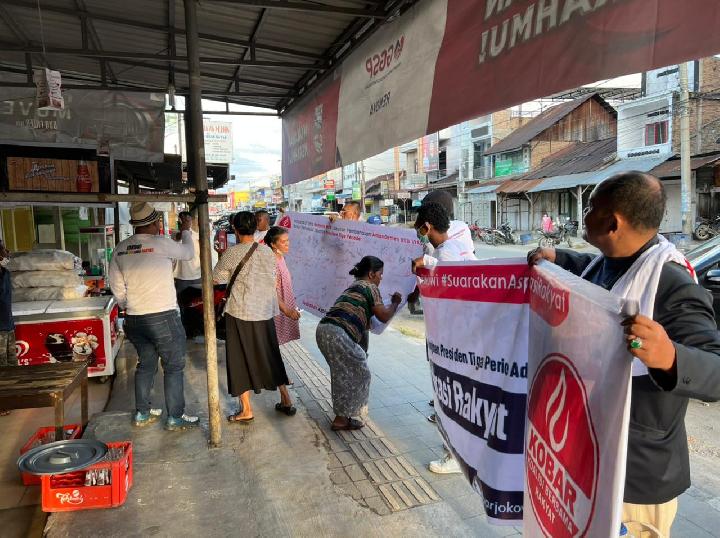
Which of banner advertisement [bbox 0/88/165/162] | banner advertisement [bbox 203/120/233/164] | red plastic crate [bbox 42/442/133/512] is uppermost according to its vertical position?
banner advertisement [bbox 203/120/233/164]

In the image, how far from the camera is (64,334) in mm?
5000

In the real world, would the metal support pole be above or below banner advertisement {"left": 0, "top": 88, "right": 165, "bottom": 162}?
below

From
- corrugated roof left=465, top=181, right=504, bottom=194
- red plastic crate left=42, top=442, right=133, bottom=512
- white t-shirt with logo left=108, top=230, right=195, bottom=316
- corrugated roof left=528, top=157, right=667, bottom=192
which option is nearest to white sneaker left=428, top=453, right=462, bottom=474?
red plastic crate left=42, top=442, right=133, bottom=512

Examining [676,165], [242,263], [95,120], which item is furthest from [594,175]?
[242,263]

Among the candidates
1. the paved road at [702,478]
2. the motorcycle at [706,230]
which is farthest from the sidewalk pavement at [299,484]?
the motorcycle at [706,230]

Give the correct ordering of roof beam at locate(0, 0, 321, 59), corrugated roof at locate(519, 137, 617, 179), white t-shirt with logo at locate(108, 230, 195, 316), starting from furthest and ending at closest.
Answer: corrugated roof at locate(519, 137, 617, 179)
roof beam at locate(0, 0, 321, 59)
white t-shirt with logo at locate(108, 230, 195, 316)

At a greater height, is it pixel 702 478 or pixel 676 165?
pixel 676 165

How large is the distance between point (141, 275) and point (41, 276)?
230 centimetres

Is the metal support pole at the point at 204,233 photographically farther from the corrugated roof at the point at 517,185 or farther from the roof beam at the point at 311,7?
the corrugated roof at the point at 517,185

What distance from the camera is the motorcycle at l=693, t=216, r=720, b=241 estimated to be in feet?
63.6

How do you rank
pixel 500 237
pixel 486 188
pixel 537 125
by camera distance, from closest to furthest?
pixel 500 237
pixel 486 188
pixel 537 125

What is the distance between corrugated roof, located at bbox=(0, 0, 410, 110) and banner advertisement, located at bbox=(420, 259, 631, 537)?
2.40 m

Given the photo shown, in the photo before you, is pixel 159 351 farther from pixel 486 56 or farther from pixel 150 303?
pixel 486 56

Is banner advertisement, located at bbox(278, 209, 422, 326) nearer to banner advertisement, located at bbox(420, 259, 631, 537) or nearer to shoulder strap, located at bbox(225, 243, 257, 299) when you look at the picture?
shoulder strap, located at bbox(225, 243, 257, 299)
